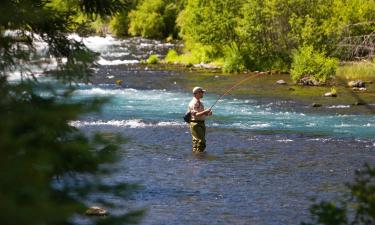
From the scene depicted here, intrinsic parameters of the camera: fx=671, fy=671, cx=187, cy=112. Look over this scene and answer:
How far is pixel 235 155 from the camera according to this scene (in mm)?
17797

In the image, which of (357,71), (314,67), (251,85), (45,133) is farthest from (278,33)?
(45,133)

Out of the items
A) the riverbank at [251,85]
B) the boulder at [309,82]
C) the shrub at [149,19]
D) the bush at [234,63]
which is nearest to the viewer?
the riverbank at [251,85]

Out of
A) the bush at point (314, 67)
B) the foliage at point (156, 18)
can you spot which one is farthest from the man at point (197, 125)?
the foliage at point (156, 18)

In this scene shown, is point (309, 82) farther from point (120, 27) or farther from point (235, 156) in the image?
point (120, 27)

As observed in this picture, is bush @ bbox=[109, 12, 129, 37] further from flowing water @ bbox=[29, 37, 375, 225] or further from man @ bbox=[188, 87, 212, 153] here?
man @ bbox=[188, 87, 212, 153]

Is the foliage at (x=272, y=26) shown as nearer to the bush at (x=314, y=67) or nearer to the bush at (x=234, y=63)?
the bush at (x=234, y=63)

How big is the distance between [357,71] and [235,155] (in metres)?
20.4

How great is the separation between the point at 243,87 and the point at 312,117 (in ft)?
32.8

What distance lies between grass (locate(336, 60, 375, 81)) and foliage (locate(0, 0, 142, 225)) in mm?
29013

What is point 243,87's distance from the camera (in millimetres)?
33938

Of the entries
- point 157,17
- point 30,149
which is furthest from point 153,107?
point 157,17

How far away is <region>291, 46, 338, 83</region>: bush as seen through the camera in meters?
34.4

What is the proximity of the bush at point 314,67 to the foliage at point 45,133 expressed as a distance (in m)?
27.0

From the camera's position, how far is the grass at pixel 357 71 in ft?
117
